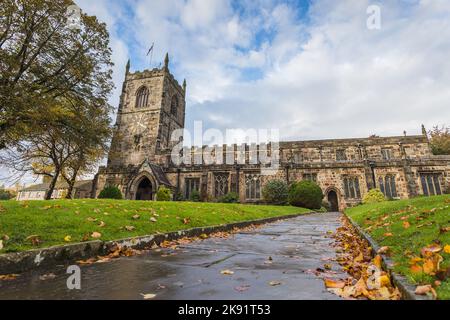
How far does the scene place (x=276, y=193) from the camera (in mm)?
23562

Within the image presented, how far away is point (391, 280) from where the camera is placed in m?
2.38

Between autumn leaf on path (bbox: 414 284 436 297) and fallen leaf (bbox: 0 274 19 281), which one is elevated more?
autumn leaf on path (bbox: 414 284 436 297)

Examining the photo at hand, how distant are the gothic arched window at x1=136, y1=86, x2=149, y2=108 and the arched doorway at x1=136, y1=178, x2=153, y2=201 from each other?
14.3 m

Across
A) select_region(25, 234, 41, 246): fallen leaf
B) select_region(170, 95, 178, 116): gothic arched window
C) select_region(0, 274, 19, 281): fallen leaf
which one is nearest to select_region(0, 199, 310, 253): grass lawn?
select_region(25, 234, 41, 246): fallen leaf

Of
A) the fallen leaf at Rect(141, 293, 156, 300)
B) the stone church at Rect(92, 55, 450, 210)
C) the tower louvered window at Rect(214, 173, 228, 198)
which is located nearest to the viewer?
the fallen leaf at Rect(141, 293, 156, 300)

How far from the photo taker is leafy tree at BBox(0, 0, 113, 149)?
→ 10.6 metres

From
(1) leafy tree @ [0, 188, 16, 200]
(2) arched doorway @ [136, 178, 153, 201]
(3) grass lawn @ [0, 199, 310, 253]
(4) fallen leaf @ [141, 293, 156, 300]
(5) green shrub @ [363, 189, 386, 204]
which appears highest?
(1) leafy tree @ [0, 188, 16, 200]

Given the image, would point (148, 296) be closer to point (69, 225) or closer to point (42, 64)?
point (69, 225)

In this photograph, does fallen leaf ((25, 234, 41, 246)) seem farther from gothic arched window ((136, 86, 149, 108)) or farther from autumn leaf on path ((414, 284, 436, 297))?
gothic arched window ((136, 86, 149, 108))

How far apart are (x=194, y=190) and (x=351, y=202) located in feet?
52.8

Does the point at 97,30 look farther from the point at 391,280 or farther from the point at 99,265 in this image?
the point at 391,280

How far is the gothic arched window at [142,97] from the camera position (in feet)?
123

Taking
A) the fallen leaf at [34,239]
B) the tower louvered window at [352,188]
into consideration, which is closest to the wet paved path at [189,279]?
the fallen leaf at [34,239]

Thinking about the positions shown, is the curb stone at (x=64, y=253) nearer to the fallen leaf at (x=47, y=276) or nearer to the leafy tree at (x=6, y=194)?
the fallen leaf at (x=47, y=276)
